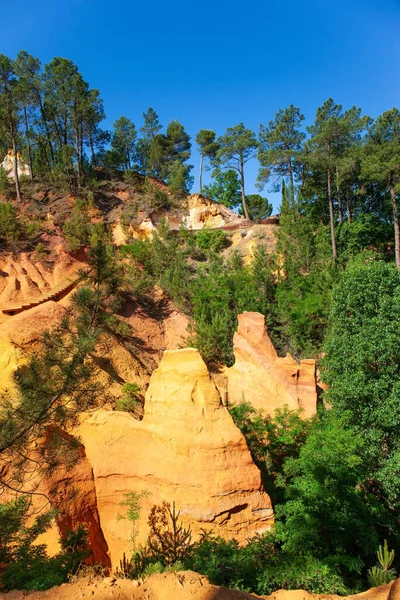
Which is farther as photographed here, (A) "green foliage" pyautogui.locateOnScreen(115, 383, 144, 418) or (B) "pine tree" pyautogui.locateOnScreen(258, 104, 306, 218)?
(B) "pine tree" pyautogui.locateOnScreen(258, 104, 306, 218)

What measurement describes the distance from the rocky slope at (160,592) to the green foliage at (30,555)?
1065 millimetres

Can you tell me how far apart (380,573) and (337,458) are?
8.13 ft

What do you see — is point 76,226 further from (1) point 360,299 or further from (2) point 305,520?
(2) point 305,520

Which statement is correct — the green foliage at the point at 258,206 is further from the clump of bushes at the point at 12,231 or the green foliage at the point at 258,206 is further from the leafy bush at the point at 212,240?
the clump of bushes at the point at 12,231

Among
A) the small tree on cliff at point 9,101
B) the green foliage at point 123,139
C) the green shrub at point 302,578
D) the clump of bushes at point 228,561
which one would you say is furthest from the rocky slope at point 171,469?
the green foliage at point 123,139

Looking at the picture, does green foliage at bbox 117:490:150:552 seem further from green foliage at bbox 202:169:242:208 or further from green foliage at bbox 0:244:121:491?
green foliage at bbox 202:169:242:208

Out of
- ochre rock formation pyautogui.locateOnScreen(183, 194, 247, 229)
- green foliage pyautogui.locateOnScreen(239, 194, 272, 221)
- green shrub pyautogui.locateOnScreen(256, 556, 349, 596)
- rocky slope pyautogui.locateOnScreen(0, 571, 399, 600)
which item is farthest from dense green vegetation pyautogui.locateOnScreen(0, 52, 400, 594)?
green foliage pyautogui.locateOnScreen(239, 194, 272, 221)

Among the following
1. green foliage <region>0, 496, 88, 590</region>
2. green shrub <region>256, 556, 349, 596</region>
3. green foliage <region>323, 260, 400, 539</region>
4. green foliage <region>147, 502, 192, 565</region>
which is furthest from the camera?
green foliage <region>323, 260, 400, 539</region>

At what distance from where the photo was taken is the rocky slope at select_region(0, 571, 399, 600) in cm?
499

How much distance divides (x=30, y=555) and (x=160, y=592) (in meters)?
3.92

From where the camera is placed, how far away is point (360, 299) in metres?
12.9

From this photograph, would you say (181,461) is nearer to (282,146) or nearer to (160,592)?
(160,592)

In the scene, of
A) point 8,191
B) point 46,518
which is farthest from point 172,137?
point 46,518

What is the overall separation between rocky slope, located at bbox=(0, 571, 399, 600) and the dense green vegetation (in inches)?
46.6
